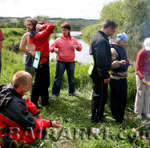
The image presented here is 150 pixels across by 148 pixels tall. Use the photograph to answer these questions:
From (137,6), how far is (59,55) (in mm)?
11736

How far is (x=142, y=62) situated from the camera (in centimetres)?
305

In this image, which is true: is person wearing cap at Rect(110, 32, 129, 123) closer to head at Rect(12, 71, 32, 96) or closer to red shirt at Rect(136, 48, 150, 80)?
red shirt at Rect(136, 48, 150, 80)

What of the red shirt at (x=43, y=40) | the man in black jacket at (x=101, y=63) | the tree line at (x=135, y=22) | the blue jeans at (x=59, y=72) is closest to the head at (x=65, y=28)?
the blue jeans at (x=59, y=72)

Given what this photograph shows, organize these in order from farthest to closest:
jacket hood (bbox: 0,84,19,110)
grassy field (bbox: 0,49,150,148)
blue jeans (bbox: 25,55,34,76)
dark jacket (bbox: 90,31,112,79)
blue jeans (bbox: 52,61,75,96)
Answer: blue jeans (bbox: 52,61,75,96)
blue jeans (bbox: 25,55,34,76)
dark jacket (bbox: 90,31,112,79)
grassy field (bbox: 0,49,150,148)
jacket hood (bbox: 0,84,19,110)

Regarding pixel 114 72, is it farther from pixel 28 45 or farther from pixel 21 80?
pixel 28 45

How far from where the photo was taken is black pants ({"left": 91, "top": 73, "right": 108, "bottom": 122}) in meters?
2.88

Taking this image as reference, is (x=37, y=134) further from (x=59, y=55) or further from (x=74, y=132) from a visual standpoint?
(x=59, y=55)

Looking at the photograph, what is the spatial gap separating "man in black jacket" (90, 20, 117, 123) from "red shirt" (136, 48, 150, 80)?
0.56m

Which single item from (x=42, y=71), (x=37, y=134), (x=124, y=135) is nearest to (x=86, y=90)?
(x=42, y=71)

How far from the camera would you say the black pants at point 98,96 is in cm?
288

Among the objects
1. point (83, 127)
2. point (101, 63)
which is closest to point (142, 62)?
point (101, 63)

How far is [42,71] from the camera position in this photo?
3.36m

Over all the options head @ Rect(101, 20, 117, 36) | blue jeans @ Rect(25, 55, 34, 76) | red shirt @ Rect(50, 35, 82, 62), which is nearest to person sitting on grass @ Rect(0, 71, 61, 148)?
head @ Rect(101, 20, 117, 36)

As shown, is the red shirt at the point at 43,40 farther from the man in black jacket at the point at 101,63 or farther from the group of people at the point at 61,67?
the man in black jacket at the point at 101,63
